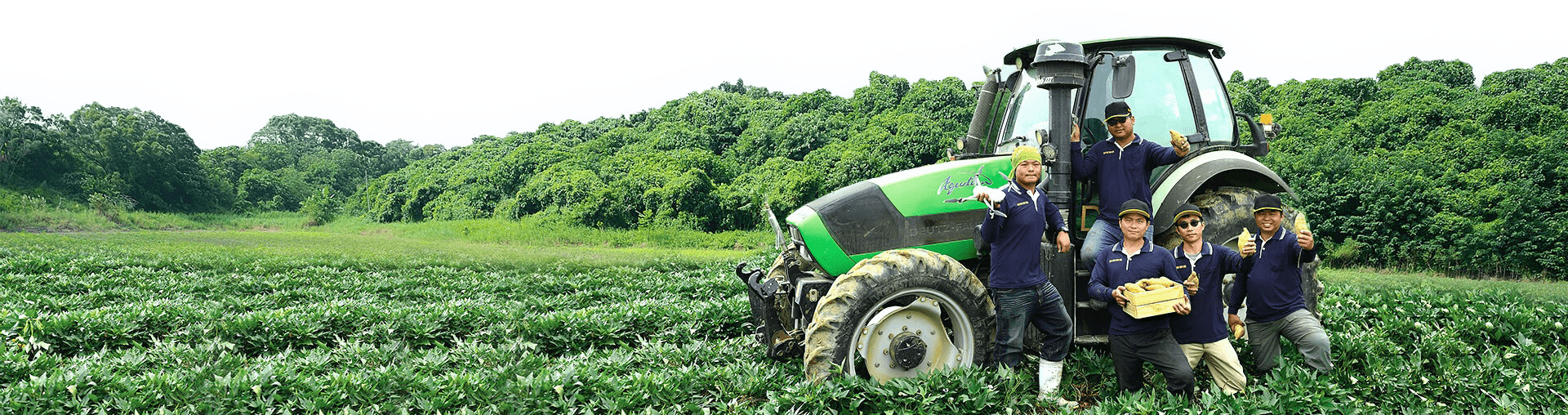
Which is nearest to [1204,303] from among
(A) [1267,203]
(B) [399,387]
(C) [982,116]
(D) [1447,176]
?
(A) [1267,203]

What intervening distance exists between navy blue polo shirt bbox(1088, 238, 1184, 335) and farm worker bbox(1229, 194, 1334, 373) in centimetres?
71

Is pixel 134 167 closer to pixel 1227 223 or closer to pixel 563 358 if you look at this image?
pixel 563 358

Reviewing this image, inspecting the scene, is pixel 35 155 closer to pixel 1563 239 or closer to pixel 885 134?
pixel 885 134

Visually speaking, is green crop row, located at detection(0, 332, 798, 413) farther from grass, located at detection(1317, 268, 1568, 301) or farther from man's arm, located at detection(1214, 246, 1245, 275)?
grass, located at detection(1317, 268, 1568, 301)

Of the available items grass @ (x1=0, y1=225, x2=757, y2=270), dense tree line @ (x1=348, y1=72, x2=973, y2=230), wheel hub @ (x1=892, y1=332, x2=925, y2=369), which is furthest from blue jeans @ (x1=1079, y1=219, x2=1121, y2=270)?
dense tree line @ (x1=348, y1=72, x2=973, y2=230)

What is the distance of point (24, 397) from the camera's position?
183 inches

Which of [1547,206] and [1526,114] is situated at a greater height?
[1526,114]

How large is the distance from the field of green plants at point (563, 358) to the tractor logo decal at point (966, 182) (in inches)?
48.5

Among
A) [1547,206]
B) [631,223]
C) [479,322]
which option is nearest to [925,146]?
[631,223]

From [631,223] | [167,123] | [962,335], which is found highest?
[167,123]

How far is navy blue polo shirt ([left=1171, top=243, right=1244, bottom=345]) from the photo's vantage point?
180 inches

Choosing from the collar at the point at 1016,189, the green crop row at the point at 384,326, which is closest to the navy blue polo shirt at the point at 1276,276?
the collar at the point at 1016,189

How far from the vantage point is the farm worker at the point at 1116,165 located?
505 cm

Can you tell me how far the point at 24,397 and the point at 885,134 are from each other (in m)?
20.1
